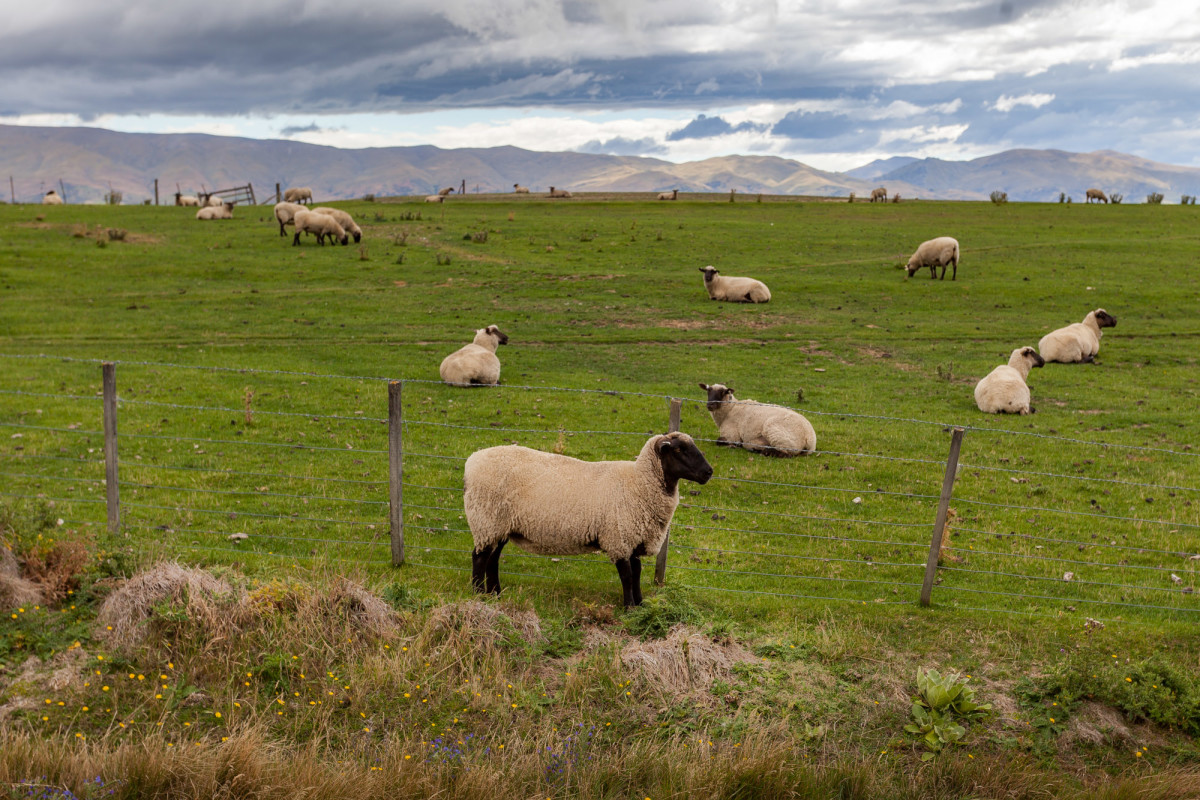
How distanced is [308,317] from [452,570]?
66.2 feet

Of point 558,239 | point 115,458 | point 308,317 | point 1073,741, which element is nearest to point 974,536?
point 1073,741

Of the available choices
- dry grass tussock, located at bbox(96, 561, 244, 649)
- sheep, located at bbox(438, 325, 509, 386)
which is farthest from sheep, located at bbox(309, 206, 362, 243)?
dry grass tussock, located at bbox(96, 561, 244, 649)

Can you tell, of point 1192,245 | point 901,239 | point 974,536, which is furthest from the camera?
point 901,239

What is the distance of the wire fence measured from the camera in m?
10.3

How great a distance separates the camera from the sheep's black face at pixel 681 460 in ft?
29.5

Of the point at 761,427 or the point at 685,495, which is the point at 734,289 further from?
the point at 685,495

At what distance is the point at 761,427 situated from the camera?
1575 cm

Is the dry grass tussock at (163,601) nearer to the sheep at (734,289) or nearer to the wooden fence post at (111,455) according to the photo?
the wooden fence post at (111,455)

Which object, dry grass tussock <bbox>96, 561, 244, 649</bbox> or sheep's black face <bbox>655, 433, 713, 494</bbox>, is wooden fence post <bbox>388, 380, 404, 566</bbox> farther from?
sheep's black face <bbox>655, 433, 713, 494</bbox>

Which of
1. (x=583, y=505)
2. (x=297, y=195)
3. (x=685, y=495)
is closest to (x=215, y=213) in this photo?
(x=297, y=195)

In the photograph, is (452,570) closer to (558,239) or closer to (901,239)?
(558,239)

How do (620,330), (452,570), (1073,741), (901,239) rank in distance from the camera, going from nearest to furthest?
(1073,741) → (452,570) → (620,330) → (901,239)

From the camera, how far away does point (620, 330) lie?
1066 inches

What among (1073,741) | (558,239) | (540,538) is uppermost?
(558,239)
